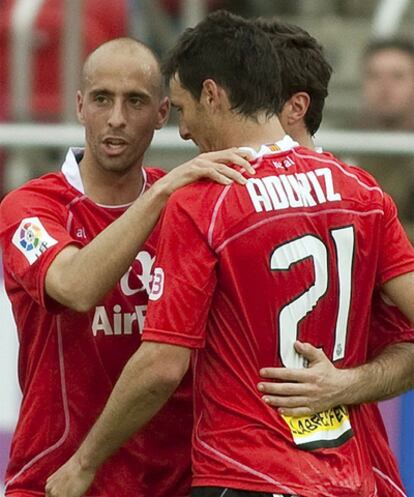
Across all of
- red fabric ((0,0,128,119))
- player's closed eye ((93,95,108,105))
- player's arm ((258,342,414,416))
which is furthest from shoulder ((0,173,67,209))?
red fabric ((0,0,128,119))

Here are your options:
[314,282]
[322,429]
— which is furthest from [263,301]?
[322,429]

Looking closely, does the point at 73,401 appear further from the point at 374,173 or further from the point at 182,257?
the point at 374,173

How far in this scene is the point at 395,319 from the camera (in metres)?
4.36

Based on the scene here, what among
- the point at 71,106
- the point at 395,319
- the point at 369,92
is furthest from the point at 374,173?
the point at 395,319

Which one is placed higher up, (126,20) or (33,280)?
(126,20)

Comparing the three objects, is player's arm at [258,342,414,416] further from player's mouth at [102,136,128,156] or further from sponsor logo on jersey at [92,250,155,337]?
player's mouth at [102,136,128,156]

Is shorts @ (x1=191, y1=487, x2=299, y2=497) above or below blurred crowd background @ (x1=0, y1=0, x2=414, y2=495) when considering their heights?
below

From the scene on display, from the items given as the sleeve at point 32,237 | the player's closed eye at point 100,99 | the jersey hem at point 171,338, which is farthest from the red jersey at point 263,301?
the player's closed eye at point 100,99

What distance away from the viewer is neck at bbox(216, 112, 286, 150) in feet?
13.2

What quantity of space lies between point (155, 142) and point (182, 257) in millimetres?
3203

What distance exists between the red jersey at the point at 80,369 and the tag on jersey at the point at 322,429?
56 centimetres

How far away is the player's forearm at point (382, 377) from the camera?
13.5ft

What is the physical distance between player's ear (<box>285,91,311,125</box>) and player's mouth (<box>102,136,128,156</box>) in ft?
1.60

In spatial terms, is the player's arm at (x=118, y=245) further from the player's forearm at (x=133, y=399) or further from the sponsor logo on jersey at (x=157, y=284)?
the player's forearm at (x=133, y=399)
